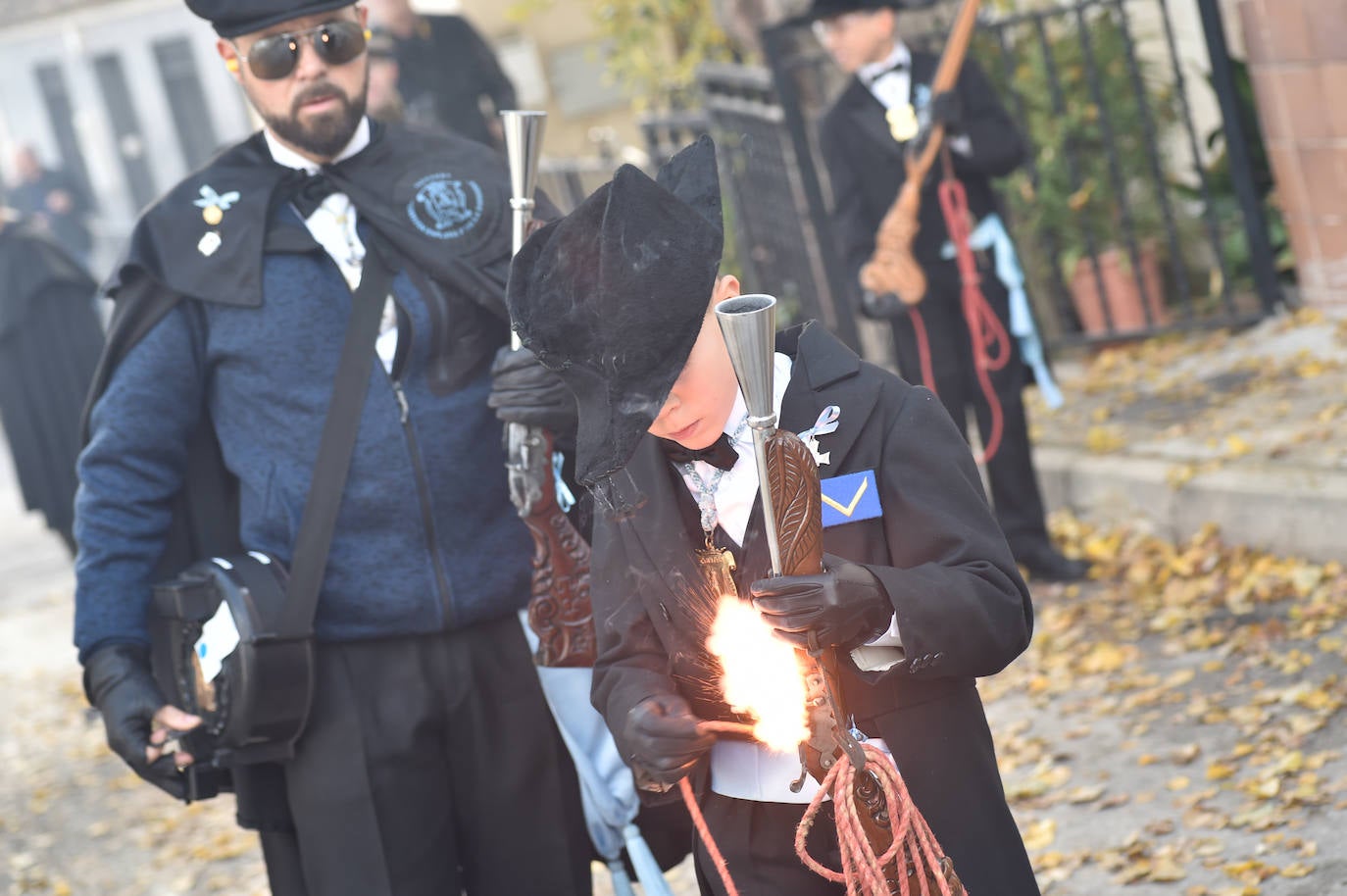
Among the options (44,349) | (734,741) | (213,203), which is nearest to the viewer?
(734,741)

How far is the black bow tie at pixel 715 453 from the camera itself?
242 centimetres

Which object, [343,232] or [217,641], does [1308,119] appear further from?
[217,641]

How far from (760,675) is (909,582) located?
0.27m

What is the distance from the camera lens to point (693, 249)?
7.26 ft

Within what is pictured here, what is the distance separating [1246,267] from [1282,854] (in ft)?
17.1

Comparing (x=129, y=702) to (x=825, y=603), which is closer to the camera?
(x=825, y=603)

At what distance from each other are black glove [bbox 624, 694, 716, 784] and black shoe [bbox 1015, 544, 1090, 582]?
413cm

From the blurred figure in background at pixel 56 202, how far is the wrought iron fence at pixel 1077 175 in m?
11.1

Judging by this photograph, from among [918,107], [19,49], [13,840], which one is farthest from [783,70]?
[19,49]

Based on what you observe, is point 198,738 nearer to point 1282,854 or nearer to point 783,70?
point 1282,854

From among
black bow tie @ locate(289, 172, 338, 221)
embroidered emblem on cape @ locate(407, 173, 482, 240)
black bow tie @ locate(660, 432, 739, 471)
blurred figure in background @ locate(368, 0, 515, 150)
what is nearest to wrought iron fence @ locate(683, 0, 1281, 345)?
blurred figure in background @ locate(368, 0, 515, 150)

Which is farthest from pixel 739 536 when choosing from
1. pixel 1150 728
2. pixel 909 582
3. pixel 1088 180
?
pixel 1088 180

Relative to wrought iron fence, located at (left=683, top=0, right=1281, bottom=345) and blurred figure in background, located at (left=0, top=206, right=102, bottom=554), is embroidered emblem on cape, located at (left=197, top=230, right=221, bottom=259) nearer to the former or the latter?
wrought iron fence, located at (left=683, top=0, right=1281, bottom=345)

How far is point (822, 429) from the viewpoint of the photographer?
95.4 inches
